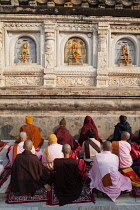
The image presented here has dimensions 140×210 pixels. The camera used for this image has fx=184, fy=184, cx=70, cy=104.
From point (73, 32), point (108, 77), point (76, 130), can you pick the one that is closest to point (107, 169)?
point (76, 130)

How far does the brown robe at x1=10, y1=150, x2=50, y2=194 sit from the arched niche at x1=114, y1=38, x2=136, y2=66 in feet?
29.2

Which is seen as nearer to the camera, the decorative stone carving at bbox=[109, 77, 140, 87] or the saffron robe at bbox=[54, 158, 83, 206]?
the saffron robe at bbox=[54, 158, 83, 206]

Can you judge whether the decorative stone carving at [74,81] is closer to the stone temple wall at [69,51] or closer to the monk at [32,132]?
the stone temple wall at [69,51]

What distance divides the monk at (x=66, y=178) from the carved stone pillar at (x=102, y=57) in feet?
24.5

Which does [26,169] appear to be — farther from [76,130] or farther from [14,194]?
[76,130]

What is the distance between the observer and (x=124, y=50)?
433 inches

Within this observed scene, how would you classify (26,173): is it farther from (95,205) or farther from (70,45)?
(70,45)

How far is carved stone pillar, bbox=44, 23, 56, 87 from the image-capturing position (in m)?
10.5

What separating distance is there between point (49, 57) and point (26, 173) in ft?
26.1

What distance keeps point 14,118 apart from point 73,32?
6455 millimetres

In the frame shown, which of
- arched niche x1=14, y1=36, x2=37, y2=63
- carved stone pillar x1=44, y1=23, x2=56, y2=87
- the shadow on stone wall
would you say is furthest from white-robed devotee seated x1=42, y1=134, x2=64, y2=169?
arched niche x1=14, y1=36, x2=37, y2=63

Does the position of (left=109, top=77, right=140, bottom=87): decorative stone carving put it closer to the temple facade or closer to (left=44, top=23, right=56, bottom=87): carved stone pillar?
the temple facade

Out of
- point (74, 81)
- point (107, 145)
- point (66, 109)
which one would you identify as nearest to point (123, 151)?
point (107, 145)

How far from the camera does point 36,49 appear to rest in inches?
433
